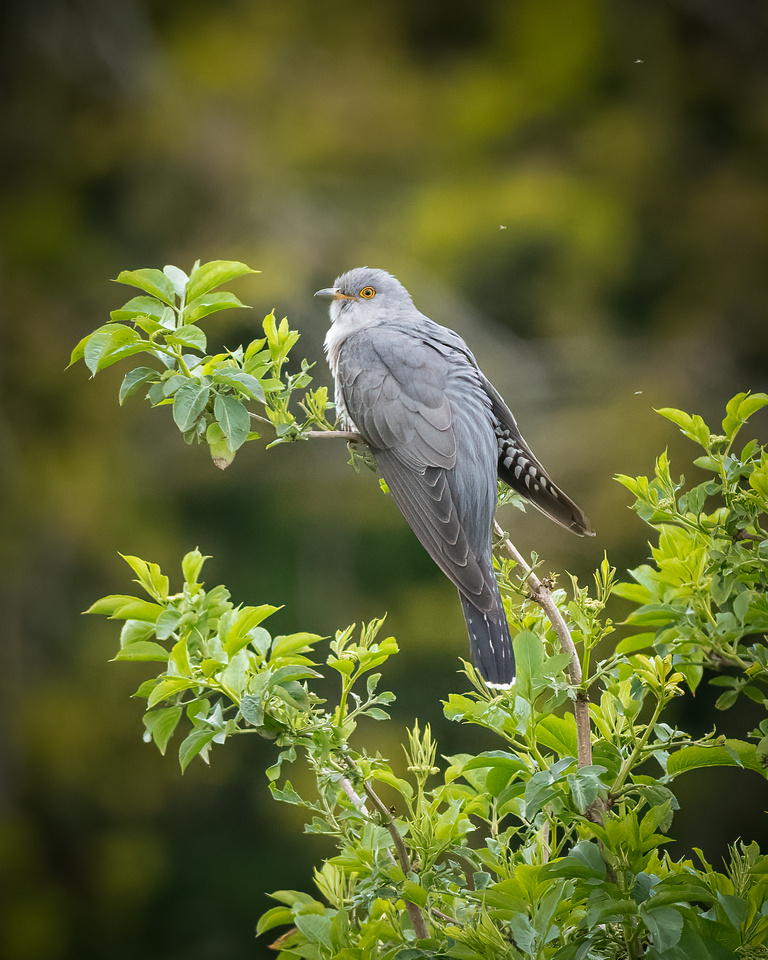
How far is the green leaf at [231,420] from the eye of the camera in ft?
4.11

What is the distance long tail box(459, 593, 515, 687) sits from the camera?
151cm

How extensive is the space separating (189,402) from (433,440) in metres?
0.86

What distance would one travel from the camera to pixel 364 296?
272 centimetres

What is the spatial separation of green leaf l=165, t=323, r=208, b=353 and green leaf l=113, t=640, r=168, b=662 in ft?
1.27

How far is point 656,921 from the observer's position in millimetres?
1000

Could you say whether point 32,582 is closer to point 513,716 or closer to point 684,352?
point 684,352

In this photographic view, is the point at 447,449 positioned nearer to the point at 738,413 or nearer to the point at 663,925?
the point at 738,413

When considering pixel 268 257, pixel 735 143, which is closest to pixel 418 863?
pixel 268 257

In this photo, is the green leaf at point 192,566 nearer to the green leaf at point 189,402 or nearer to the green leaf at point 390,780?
the green leaf at point 189,402

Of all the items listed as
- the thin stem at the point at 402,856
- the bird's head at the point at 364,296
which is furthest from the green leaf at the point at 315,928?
the bird's head at the point at 364,296

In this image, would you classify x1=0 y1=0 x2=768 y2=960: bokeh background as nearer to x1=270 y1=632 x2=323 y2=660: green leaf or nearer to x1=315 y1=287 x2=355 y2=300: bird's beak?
x1=315 y1=287 x2=355 y2=300: bird's beak

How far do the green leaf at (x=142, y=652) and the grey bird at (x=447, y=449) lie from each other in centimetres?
54

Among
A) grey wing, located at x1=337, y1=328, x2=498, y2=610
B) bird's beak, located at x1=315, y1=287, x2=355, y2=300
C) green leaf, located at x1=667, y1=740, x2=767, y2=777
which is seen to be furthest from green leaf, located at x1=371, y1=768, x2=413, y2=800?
bird's beak, located at x1=315, y1=287, x2=355, y2=300

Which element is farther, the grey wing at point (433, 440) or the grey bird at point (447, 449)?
the grey wing at point (433, 440)
